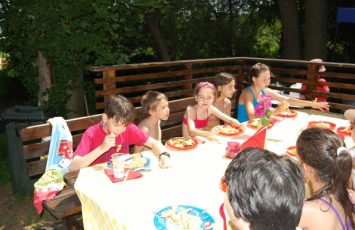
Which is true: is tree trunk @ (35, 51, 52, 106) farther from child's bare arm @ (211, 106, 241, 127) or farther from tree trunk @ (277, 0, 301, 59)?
tree trunk @ (277, 0, 301, 59)

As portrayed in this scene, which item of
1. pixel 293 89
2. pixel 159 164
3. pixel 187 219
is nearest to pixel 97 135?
pixel 159 164

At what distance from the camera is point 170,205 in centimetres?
206

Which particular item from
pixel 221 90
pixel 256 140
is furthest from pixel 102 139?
pixel 221 90

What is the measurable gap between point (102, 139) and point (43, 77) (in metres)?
4.46

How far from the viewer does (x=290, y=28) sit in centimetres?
1170

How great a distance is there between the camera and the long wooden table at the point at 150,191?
1.99 m

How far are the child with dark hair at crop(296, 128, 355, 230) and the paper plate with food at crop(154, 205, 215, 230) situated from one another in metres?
0.51

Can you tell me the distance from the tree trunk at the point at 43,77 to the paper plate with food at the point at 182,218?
5661mm

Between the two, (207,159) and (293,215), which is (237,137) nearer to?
(207,159)

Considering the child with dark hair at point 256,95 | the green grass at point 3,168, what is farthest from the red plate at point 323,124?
the green grass at point 3,168

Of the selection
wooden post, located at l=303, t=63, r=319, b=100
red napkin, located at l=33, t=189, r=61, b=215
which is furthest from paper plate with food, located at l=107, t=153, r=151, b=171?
wooden post, located at l=303, t=63, r=319, b=100

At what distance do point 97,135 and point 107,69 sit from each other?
2.00 metres

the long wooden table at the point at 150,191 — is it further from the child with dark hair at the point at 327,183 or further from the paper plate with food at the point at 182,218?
the child with dark hair at the point at 327,183

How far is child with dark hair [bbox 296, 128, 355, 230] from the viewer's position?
1806 mm
